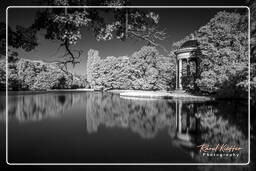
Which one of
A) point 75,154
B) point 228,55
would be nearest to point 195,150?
point 75,154

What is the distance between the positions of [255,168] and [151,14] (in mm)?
5431

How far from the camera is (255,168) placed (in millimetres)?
6695

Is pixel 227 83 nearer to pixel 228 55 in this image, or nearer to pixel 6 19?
pixel 228 55

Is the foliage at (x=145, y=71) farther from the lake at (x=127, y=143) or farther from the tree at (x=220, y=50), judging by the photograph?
the lake at (x=127, y=143)

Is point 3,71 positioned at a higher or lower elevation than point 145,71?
lower

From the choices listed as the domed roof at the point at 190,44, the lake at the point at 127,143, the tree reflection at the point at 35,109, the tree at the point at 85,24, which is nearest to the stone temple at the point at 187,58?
the domed roof at the point at 190,44

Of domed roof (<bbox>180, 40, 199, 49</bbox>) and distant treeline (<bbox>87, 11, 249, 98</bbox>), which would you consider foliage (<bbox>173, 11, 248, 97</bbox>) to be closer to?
distant treeline (<bbox>87, 11, 249, 98</bbox>)

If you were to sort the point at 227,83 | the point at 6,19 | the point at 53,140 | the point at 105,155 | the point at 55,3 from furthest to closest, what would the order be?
the point at 227,83 → the point at 53,140 → the point at 105,155 → the point at 6,19 → the point at 55,3

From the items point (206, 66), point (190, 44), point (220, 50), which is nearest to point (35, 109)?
point (206, 66)

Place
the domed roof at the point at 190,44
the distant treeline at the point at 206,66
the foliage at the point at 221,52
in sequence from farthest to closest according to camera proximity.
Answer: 1. the domed roof at the point at 190,44
2. the foliage at the point at 221,52
3. the distant treeline at the point at 206,66

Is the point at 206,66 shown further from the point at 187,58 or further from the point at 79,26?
the point at 79,26

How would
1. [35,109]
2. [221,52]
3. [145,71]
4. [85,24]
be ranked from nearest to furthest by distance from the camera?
[85,24] < [35,109] < [221,52] < [145,71]

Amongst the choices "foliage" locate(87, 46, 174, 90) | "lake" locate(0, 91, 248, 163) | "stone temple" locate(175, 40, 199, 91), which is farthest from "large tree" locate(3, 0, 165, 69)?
"foliage" locate(87, 46, 174, 90)

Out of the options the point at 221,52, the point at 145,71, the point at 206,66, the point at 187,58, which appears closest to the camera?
the point at 221,52
